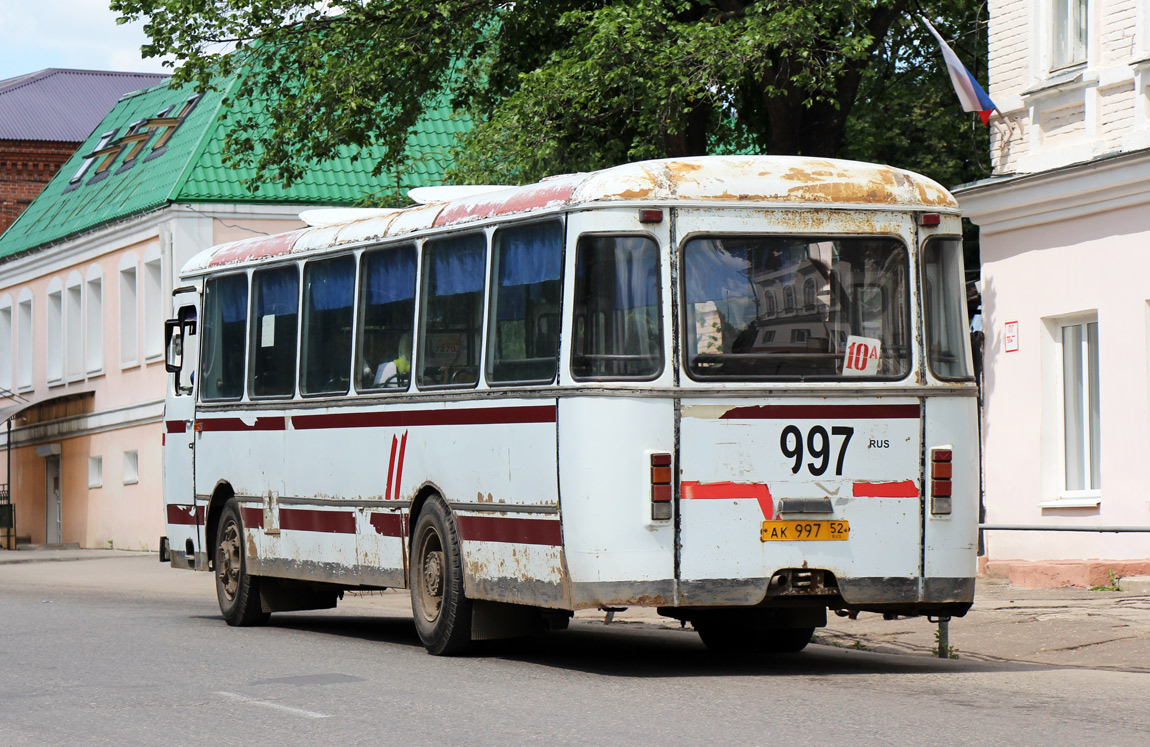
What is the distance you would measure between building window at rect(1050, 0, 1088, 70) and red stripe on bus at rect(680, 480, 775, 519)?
1003 centimetres

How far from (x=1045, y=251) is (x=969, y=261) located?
17925mm

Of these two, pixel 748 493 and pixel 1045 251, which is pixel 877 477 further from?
pixel 1045 251

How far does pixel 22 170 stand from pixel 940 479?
4248 centimetres

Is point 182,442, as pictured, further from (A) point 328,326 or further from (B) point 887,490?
(B) point 887,490

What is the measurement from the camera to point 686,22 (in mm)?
23109

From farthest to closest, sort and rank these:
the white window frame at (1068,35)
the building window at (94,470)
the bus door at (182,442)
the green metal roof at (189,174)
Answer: the building window at (94,470)
the green metal roof at (189,174)
the white window frame at (1068,35)
the bus door at (182,442)

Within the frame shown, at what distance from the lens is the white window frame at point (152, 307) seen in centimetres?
3794

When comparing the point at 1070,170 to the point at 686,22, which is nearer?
the point at 1070,170

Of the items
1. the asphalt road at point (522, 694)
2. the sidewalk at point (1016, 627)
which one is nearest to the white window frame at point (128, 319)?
the sidewalk at point (1016, 627)

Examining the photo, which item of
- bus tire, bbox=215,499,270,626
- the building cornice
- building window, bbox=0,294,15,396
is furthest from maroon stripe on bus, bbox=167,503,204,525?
building window, bbox=0,294,15,396

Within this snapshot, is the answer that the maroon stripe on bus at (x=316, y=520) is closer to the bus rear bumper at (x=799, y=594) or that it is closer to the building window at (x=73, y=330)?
the bus rear bumper at (x=799, y=594)

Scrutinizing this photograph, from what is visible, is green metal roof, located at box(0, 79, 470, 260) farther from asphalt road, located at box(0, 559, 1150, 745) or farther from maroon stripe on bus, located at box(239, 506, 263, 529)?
asphalt road, located at box(0, 559, 1150, 745)

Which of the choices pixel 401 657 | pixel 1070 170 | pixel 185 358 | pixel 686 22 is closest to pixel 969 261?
pixel 686 22

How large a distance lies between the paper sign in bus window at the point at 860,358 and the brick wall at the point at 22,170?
41725 mm
